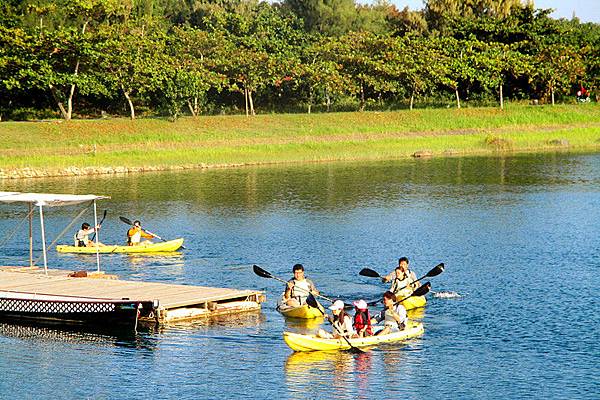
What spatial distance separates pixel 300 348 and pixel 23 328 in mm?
9627

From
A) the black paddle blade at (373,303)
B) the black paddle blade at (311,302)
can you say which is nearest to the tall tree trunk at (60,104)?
the black paddle blade at (373,303)

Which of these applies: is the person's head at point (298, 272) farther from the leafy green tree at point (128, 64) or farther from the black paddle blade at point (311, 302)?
the leafy green tree at point (128, 64)

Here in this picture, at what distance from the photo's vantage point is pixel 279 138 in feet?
313

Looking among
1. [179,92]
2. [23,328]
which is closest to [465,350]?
[23,328]

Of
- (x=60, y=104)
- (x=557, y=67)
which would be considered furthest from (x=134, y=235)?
(x=557, y=67)

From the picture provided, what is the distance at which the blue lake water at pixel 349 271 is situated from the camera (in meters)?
27.0

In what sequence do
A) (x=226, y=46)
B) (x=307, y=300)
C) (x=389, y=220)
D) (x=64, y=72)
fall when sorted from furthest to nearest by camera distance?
(x=226, y=46), (x=64, y=72), (x=389, y=220), (x=307, y=300)

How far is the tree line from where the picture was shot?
9588 cm

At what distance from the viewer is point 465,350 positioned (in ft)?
96.9

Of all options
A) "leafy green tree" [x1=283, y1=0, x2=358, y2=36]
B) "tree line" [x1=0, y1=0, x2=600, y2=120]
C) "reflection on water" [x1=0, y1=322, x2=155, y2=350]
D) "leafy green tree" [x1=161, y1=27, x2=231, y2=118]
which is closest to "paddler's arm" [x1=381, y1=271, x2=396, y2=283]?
"reflection on water" [x1=0, y1=322, x2=155, y2=350]

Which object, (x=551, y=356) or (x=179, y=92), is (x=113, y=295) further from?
(x=179, y=92)

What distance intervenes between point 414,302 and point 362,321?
5462 mm

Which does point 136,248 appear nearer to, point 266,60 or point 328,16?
point 266,60

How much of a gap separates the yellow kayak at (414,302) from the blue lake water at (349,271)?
0.41 meters
